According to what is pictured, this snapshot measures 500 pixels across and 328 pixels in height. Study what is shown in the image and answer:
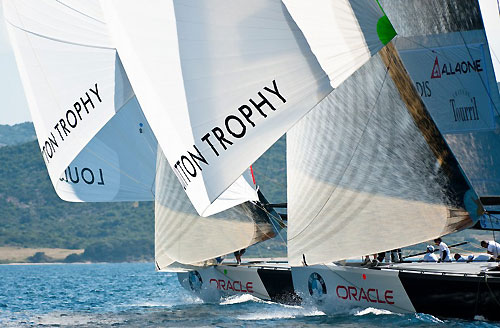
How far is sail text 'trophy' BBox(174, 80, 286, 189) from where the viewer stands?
12727mm

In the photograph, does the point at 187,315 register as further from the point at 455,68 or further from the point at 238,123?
the point at 238,123

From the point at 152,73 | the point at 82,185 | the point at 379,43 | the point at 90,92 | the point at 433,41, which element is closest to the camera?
the point at 379,43

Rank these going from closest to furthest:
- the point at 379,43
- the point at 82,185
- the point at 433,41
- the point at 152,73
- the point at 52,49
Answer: the point at 379,43 → the point at 152,73 → the point at 433,41 → the point at 52,49 → the point at 82,185

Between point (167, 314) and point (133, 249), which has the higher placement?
point (133, 249)

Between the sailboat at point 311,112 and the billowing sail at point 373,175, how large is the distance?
0.02m

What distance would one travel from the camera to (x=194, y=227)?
21484 mm

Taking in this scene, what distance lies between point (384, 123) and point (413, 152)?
0.74 metres

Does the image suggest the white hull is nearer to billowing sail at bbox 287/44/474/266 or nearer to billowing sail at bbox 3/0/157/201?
billowing sail at bbox 287/44/474/266

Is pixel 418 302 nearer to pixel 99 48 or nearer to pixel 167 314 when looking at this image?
pixel 167 314

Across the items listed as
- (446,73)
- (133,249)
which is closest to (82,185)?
(446,73)

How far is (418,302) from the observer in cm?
1512

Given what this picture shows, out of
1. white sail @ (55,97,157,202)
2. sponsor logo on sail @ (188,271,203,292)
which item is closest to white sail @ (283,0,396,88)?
white sail @ (55,97,157,202)

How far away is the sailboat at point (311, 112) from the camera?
12.9 meters

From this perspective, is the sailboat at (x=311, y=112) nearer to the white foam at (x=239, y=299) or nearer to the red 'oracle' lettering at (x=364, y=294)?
the red 'oracle' lettering at (x=364, y=294)
